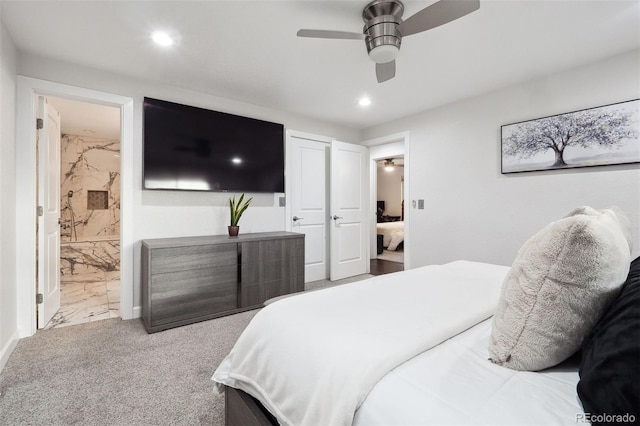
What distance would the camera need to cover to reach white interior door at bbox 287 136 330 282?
13.0 ft

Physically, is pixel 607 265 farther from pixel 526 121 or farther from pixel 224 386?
pixel 526 121

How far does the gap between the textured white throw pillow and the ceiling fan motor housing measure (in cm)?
155

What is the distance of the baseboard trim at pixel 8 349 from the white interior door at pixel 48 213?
35 centimetres

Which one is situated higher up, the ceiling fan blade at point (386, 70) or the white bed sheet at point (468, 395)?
the ceiling fan blade at point (386, 70)

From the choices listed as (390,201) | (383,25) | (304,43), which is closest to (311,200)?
(304,43)

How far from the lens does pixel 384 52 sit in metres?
1.88

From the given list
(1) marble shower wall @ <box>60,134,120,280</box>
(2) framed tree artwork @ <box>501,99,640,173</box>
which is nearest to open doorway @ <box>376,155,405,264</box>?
(2) framed tree artwork @ <box>501,99,640,173</box>

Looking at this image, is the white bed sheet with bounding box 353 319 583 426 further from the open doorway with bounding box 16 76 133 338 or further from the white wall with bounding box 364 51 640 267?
the open doorway with bounding box 16 76 133 338

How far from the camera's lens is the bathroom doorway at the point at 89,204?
12.3 ft

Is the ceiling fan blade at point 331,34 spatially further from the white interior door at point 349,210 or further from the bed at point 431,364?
the white interior door at point 349,210

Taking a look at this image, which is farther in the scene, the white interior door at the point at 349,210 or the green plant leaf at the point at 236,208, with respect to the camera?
the white interior door at the point at 349,210

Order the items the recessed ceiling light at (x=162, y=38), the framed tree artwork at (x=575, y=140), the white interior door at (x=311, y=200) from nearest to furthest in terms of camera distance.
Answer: the recessed ceiling light at (x=162, y=38), the framed tree artwork at (x=575, y=140), the white interior door at (x=311, y=200)

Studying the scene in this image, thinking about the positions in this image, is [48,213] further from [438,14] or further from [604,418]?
[604,418]

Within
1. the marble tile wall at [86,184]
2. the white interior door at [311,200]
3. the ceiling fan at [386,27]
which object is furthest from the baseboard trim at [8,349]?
the marble tile wall at [86,184]
